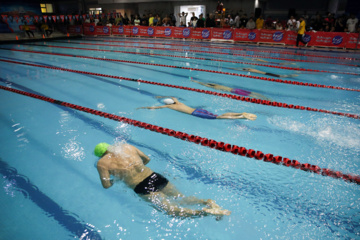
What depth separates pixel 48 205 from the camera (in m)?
2.15

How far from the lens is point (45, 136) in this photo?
3.39 meters

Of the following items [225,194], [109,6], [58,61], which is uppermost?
[109,6]

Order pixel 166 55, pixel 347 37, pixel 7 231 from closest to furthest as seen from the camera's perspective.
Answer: pixel 7 231, pixel 166 55, pixel 347 37

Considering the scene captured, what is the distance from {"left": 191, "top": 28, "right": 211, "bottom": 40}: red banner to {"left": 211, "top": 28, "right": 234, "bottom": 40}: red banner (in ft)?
1.00

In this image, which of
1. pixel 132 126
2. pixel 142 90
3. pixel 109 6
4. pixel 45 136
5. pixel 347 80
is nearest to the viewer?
pixel 45 136

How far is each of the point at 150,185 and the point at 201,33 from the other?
615 inches

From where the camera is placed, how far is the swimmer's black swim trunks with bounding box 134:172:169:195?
2.17m

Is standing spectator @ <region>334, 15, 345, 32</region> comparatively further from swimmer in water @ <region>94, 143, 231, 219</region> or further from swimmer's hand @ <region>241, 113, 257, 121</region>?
swimmer in water @ <region>94, 143, 231, 219</region>

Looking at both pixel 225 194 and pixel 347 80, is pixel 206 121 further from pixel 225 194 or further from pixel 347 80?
pixel 347 80

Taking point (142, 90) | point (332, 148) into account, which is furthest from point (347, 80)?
point (142, 90)

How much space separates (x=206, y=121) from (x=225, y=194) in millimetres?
1782

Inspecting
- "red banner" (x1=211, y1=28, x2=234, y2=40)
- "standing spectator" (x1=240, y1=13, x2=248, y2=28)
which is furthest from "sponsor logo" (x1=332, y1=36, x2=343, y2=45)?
"red banner" (x1=211, y1=28, x2=234, y2=40)

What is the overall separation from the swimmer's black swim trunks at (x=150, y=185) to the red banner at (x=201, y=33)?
1530 centimetres

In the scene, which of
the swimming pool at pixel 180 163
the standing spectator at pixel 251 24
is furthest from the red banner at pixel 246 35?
the swimming pool at pixel 180 163
